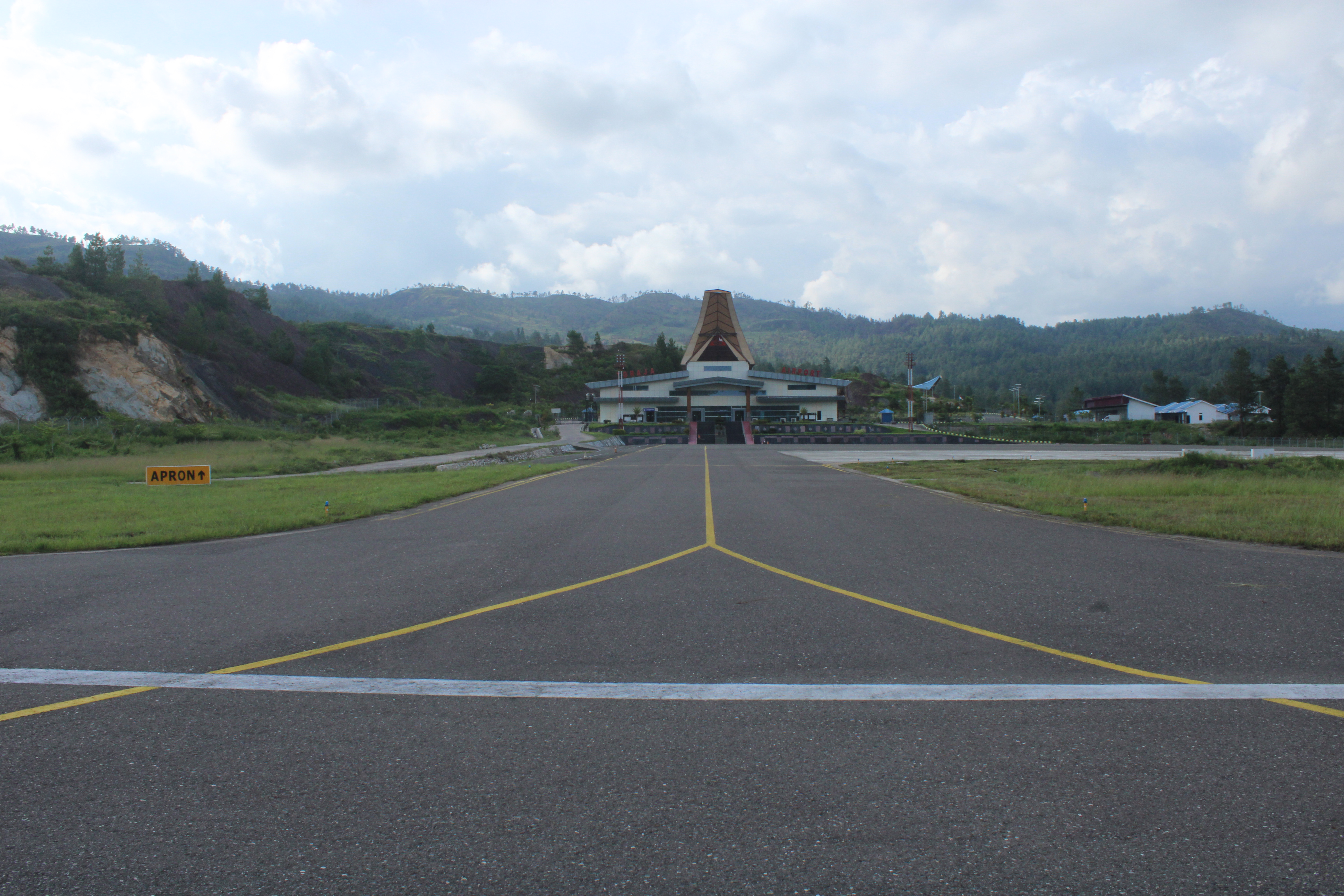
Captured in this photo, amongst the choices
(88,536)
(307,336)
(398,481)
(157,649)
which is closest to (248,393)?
(307,336)

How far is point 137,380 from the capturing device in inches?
2087

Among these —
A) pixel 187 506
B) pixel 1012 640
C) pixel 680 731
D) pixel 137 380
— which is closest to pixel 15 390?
pixel 137 380

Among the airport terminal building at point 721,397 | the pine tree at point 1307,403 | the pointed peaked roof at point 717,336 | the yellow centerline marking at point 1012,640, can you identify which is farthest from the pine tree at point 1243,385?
the yellow centerline marking at point 1012,640

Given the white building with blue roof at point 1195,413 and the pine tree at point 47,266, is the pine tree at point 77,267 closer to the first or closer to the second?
the pine tree at point 47,266

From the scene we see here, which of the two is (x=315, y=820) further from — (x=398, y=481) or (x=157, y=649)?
(x=398, y=481)

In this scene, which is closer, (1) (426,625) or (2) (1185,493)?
(1) (426,625)

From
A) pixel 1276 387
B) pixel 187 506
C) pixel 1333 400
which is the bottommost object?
pixel 187 506

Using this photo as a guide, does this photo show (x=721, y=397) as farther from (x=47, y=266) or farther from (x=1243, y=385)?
(x=47, y=266)

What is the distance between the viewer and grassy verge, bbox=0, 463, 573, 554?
1170 cm

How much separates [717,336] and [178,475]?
8244 cm

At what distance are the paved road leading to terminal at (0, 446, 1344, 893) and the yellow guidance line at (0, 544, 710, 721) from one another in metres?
0.04

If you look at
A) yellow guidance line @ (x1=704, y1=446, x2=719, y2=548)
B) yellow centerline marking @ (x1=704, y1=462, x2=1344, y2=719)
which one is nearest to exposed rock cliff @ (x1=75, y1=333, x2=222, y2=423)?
yellow guidance line @ (x1=704, y1=446, x2=719, y2=548)

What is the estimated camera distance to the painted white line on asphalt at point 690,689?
15.0 feet

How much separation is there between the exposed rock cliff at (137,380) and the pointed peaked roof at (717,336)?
6043 centimetres
